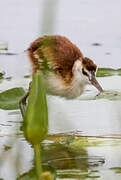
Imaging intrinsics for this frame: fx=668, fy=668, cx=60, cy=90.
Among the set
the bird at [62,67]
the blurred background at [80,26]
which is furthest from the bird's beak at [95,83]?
the blurred background at [80,26]

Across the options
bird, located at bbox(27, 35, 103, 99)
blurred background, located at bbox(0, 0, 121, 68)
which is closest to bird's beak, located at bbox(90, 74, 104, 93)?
bird, located at bbox(27, 35, 103, 99)

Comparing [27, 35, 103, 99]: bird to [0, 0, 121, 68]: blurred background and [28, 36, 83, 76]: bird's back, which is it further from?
[0, 0, 121, 68]: blurred background

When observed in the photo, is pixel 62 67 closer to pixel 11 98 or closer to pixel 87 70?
pixel 87 70

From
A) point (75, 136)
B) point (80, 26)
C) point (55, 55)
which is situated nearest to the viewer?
point (75, 136)

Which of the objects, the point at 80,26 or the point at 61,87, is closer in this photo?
the point at 61,87

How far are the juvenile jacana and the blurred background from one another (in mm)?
677

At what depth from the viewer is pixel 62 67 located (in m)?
4.61

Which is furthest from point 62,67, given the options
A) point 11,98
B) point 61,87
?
point 11,98

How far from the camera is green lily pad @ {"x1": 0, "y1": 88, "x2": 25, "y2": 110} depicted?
4.39 metres

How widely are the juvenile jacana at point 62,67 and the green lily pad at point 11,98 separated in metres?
0.20

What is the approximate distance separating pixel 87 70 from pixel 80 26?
175 centimetres

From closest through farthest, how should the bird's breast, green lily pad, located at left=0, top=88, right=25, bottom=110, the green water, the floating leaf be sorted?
the green water
green lily pad, located at left=0, top=88, right=25, bottom=110
the bird's breast
the floating leaf

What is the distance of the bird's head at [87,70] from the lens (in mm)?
4582

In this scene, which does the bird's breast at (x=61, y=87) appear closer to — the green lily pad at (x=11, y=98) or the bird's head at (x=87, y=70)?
the bird's head at (x=87, y=70)
